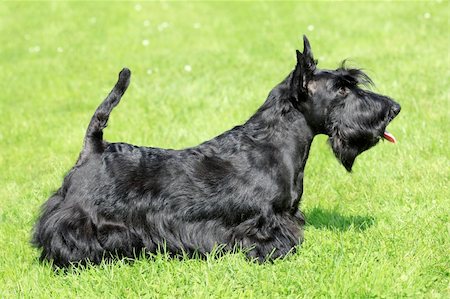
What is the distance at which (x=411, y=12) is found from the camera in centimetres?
1220

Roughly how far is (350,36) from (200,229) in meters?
7.61

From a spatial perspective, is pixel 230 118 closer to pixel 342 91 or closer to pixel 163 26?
pixel 342 91

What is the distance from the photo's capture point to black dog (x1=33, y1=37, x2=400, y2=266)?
408 cm

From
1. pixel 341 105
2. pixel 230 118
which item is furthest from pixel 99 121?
pixel 230 118

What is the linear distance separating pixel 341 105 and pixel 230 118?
126 inches

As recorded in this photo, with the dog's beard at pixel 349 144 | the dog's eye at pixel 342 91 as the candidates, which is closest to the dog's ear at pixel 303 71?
the dog's eye at pixel 342 91

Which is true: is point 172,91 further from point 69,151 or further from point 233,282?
point 233,282

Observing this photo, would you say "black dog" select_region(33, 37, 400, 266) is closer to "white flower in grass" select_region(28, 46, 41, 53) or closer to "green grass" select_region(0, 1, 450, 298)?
"green grass" select_region(0, 1, 450, 298)

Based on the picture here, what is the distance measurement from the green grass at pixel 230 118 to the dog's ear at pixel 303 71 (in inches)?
43.3

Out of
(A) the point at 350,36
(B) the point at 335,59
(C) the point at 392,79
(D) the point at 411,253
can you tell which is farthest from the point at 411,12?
(D) the point at 411,253

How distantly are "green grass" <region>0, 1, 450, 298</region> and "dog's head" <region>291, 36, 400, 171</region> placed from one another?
0.78 m

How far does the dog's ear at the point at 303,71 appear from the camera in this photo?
3942mm

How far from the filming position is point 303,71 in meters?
3.97

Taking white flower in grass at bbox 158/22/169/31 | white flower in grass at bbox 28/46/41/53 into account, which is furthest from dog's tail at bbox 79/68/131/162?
white flower in grass at bbox 158/22/169/31
